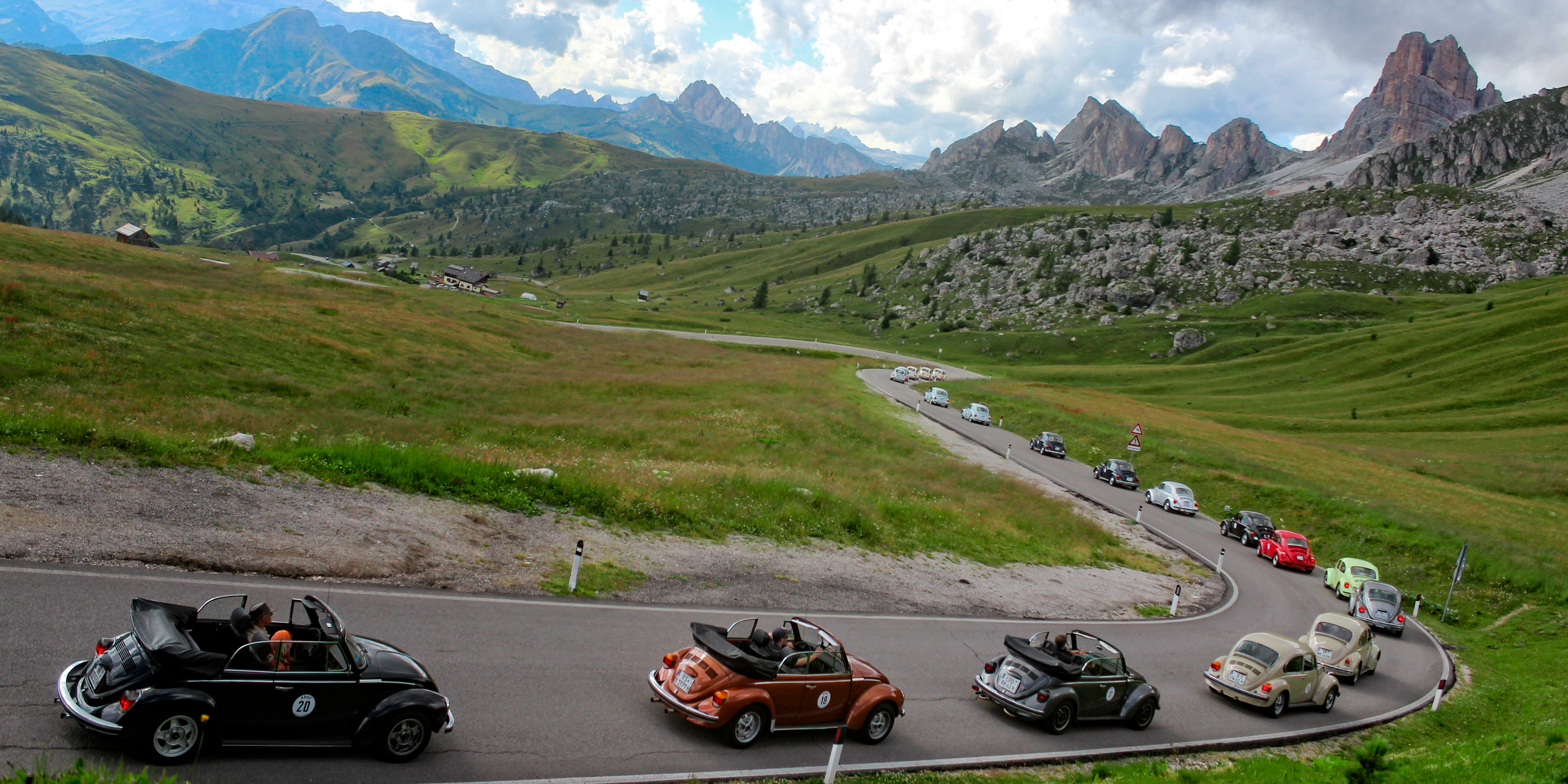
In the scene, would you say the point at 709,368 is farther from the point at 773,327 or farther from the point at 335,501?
the point at 773,327

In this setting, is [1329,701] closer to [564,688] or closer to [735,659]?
[735,659]

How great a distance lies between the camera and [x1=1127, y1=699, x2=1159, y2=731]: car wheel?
1491 cm

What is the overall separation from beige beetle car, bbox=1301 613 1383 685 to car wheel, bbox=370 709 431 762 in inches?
870

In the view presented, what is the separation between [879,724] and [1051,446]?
45.7 m

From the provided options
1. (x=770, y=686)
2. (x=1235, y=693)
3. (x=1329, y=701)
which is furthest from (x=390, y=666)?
(x=1329, y=701)

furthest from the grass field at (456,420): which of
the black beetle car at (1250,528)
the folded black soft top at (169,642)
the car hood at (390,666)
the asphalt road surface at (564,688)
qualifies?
the car hood at (390,666)

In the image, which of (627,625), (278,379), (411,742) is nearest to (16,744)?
(411,742)

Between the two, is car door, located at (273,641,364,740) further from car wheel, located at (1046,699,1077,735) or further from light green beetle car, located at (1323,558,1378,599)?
light green beetle car, located at (1323,558,1378,599)

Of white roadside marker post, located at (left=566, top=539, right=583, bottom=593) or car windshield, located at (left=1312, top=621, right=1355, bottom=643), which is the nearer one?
white roadside marker post, located at (left=566, top=539, right=583, bottom=593)

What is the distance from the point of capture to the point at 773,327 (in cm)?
13525

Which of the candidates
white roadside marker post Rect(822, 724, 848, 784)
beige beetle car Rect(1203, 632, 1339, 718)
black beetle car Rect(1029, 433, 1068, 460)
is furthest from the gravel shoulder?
black beetle car Rect(1029, 433, 1068, 460)

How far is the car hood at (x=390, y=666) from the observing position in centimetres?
896

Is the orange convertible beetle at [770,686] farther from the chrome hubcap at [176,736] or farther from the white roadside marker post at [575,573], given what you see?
the chrome hubcap at [176,736]

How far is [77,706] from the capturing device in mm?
7586
